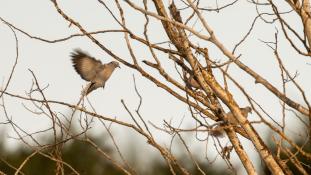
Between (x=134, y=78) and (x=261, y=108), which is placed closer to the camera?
(x=261, y=108)

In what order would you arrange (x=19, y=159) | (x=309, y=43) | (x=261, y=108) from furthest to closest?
(x=19, y=159)
(x=309, y=43)
(x=261, y=108)

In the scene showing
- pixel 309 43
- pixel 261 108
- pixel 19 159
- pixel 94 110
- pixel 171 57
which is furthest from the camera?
pixel 19 159

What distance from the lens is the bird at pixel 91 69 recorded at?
6.89 metres

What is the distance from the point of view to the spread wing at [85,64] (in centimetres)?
688

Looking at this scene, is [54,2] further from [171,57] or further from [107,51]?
[171,57]

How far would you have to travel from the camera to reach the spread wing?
6879 millimetres

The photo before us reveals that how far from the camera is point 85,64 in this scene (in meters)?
6.98

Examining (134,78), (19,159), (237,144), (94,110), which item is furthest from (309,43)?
(19,159)

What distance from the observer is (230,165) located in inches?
141

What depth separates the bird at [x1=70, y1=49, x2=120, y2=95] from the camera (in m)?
6.89

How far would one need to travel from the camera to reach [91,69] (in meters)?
7.05

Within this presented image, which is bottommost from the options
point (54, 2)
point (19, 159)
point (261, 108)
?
point (261, 108)

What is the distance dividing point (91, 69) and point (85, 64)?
0.36 feet

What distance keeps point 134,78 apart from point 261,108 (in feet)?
2.70
